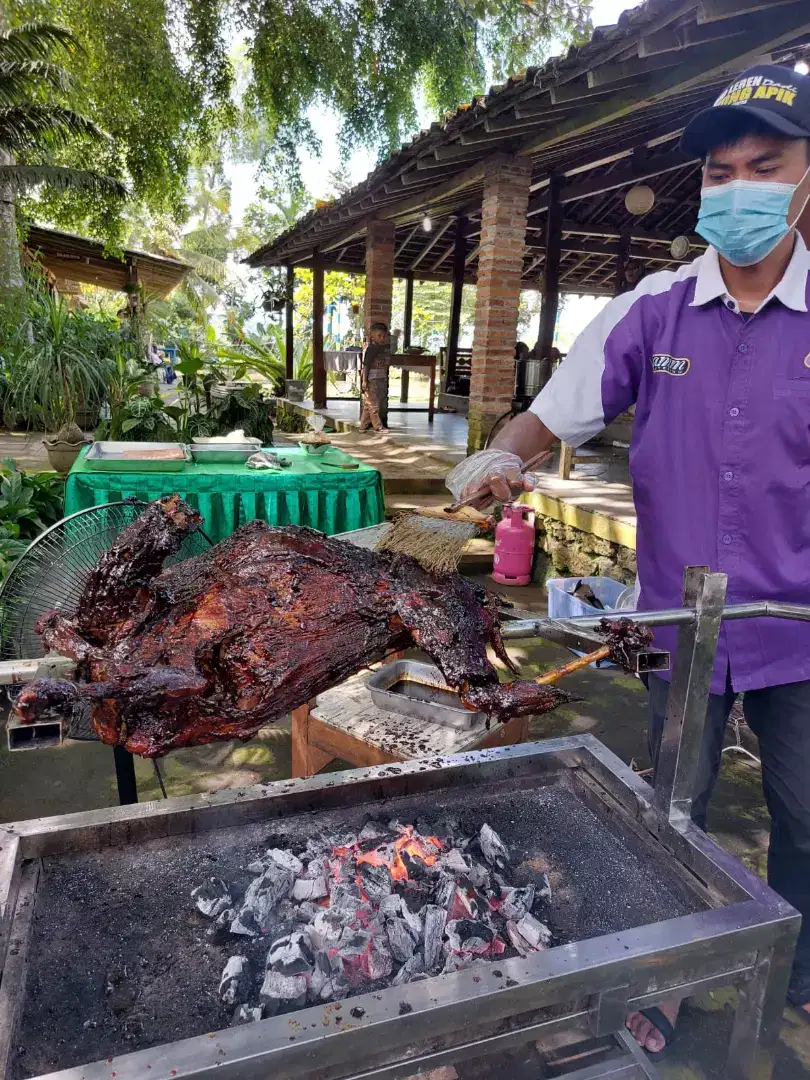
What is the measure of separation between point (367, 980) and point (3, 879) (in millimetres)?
869

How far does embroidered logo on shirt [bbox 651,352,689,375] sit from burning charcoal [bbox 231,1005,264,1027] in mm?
1938

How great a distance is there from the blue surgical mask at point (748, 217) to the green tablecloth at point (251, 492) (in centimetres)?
295

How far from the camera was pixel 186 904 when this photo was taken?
172 centimetres

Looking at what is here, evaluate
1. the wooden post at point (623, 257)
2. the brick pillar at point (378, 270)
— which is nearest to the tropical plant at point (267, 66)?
the brick pillar at point (378, 270)

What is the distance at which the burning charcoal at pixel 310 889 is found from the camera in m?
1.78

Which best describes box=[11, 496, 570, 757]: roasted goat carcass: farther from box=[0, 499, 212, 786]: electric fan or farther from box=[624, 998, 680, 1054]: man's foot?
box=[624, 998, 680, 1054]: man's foot

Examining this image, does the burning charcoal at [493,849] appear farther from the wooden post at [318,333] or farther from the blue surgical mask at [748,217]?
the wooden post at [318,333]

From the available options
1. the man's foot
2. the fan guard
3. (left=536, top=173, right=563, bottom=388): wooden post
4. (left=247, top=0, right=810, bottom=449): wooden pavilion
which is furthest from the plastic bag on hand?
(left=536, top=173, right=563, bottom=388): wooden post

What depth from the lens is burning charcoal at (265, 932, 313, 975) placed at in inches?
62.2

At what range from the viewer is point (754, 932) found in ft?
4.79

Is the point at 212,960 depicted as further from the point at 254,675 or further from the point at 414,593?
the point at 414,593

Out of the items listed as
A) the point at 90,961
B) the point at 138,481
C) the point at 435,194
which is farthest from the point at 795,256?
the point at 435,194

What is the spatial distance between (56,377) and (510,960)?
33.7 feet

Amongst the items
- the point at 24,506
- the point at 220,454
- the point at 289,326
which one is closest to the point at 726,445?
the point at 220,454
